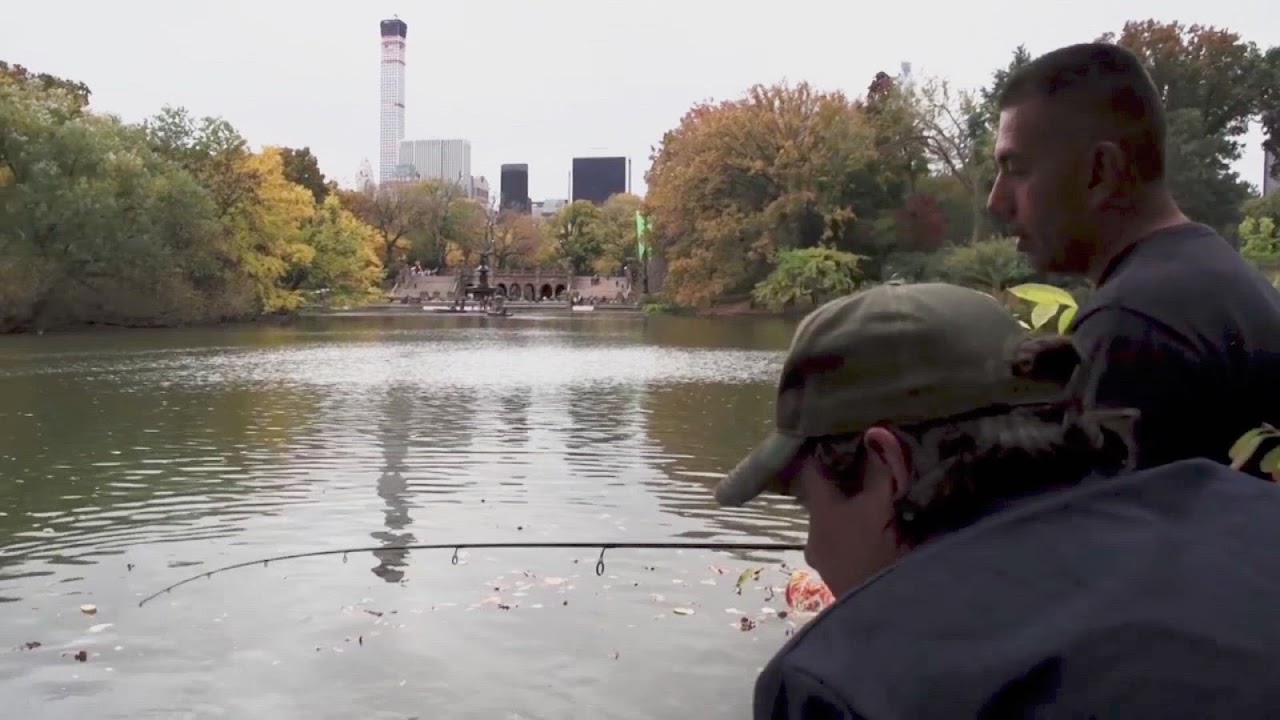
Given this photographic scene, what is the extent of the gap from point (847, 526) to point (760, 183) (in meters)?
52.4

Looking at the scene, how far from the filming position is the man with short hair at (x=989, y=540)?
91cm

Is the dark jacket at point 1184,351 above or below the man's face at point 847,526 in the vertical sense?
above

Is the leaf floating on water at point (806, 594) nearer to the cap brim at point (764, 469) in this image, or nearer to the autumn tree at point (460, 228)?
the cap brim at point (764, 469)

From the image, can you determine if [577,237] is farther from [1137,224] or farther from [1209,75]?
[1137,224]

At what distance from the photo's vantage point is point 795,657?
41.2 inches

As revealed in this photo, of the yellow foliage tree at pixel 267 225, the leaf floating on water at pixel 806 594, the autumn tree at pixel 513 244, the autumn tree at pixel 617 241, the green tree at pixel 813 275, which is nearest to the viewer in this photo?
the leaf floating on water at pixel 806 594

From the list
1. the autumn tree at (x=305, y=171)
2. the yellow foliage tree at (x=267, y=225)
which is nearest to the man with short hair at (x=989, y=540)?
the yellow foliage tree at (x=267, y=225)

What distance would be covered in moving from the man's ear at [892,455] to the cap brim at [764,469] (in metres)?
0.09

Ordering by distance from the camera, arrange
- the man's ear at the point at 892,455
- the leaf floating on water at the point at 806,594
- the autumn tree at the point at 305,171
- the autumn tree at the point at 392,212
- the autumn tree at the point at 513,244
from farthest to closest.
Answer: the autumn tree at the point at 513,244 < the autumn tree at the point at 392,212 < the autumn tree at the point at 305,171 < the leaf floating on water at the point at 806,594 < the man's ear at the point at 892,455

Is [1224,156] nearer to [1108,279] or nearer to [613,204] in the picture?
[1108,279]

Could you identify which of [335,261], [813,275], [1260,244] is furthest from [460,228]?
[1260,244]

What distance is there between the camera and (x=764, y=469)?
138 centimetres

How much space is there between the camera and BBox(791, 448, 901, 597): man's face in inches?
49.9

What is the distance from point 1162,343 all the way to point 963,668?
110 cm
